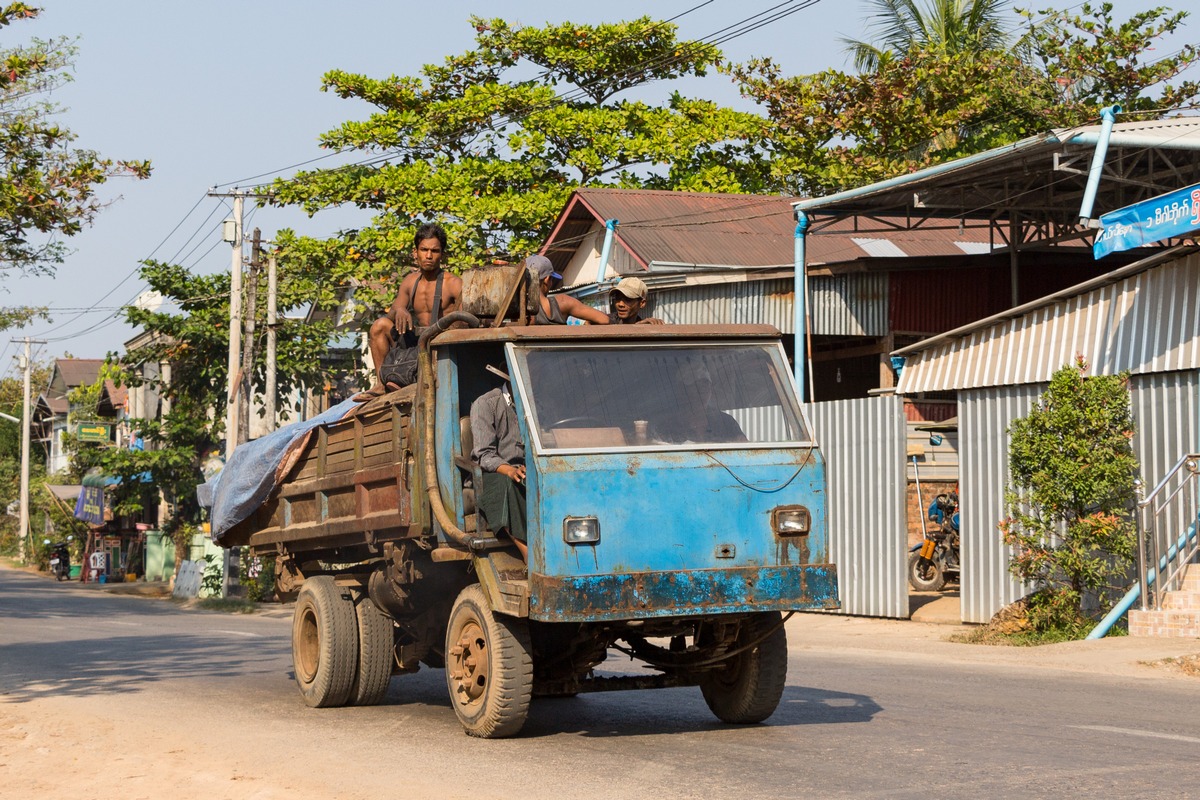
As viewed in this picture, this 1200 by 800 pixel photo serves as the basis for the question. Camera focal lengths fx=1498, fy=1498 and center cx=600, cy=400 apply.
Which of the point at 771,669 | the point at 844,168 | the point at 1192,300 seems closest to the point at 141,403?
the point at 844,168

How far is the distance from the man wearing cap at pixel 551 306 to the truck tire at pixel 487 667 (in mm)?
1699

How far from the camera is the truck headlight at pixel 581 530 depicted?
26.1 feet

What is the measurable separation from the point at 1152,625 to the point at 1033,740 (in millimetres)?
7554

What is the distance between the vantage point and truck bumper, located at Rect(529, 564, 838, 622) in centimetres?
784

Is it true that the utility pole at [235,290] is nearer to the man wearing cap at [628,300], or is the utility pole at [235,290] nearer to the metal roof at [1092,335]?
the metal roof at [1092,335]

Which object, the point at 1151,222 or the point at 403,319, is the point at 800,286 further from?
the point at 403,319

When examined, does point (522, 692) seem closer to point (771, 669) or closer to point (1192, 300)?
point (771, 669)

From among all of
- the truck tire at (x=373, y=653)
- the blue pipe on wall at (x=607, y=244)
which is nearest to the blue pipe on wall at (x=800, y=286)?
the blue pipe on wall at (x=607, y=244)

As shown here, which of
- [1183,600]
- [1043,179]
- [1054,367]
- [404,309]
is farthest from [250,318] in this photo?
[404,309]

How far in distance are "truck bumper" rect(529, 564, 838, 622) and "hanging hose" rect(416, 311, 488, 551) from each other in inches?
34.0

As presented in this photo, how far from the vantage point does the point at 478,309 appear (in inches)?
365

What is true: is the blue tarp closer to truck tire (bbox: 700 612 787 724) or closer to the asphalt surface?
truck tire (bbox: 700 612 787 724)

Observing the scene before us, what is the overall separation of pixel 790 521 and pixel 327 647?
12.4 ft

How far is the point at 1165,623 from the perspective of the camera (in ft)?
49.8
